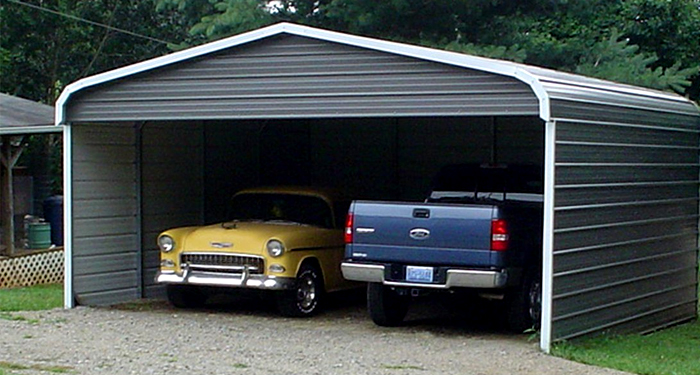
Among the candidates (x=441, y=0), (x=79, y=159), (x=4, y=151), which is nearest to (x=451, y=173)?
(x=79, y=159)

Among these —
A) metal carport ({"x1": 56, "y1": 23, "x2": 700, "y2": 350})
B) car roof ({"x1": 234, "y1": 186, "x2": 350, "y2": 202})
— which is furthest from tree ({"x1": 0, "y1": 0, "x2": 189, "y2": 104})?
car roof ({"x1": 234, "y1": 186, "x2": 350, "y2": 202})

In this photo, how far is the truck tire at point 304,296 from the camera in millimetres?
14250

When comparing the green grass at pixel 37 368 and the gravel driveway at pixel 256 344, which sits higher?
the green grass at pixel 37 368

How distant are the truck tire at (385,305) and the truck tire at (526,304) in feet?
4.32

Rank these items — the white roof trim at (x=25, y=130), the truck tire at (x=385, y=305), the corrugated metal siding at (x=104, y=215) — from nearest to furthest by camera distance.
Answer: the truck tire at (x=385, y=305) < the corrugated metal siding at (x=104, y=215) < the white roof trim at (x=25, y=130)

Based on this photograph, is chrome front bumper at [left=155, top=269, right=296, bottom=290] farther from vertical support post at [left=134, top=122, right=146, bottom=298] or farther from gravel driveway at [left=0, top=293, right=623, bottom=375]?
vertical support post at [left=134, top=122, right=146, bottom=298]

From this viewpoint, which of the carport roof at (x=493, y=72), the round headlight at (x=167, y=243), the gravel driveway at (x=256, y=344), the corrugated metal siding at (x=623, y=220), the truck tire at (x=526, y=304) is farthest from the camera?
the round headlight at (x=167, y=243)

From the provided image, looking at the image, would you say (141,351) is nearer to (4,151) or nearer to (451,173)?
(451,173)

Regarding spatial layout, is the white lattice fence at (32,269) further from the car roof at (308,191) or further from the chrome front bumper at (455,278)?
the chrome front bumper at (455,278)

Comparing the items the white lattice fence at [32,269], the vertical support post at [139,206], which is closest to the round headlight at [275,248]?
the vertical support post at [139,206]

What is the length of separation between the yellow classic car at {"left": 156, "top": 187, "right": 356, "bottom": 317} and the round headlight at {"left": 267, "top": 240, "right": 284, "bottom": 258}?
1 centimetres

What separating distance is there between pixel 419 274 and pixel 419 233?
1.45 ft

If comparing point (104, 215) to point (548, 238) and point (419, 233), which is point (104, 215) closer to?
point (419, 233)

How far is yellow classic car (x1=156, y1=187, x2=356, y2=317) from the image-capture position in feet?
45.9
